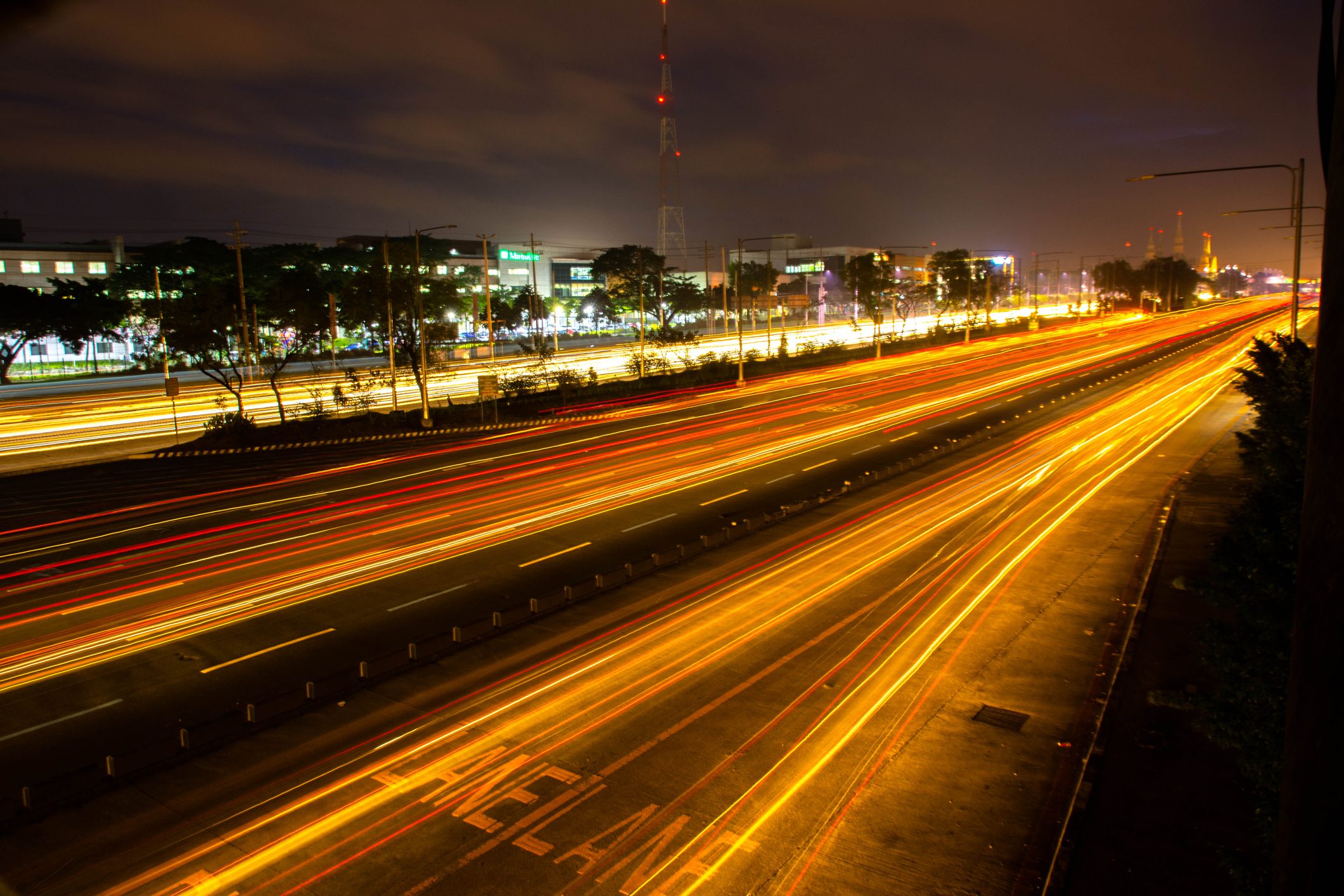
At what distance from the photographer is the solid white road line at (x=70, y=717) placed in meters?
10.8

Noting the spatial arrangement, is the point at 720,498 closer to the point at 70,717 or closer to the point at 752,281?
the point at 70,717

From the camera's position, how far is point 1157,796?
9094 mm

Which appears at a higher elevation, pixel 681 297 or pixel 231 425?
pixel 681 297

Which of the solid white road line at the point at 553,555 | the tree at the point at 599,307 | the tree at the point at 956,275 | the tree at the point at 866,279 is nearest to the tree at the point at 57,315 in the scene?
the tree at the point at 599,307

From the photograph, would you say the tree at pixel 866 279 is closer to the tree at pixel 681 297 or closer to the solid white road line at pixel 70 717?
the tree at pixel 681 297

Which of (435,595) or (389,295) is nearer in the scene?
(435,595)

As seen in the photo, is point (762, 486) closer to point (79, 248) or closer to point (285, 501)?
point (285, 501)

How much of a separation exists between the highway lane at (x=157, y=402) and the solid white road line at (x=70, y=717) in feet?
82.4

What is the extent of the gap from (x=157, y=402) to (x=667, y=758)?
44341 millimetres

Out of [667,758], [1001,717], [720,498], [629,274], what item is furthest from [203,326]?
[629,274]

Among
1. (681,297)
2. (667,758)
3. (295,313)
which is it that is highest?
(681,297)

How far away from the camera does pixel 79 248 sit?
83.9 m

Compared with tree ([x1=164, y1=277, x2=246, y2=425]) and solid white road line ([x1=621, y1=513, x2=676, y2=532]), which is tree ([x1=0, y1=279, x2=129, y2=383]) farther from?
solid white road line ([x1=621, y1=513, x2=676, y2=532])

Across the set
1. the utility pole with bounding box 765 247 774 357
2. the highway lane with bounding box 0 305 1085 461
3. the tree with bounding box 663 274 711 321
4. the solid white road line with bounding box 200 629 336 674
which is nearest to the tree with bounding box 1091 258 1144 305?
the utility pole with bounding box 765 247 774 357
